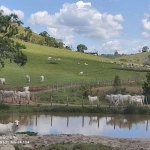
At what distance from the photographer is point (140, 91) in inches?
1629

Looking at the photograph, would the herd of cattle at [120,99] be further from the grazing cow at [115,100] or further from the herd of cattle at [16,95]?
the herd of cattle at [16,95]

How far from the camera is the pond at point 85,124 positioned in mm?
24688

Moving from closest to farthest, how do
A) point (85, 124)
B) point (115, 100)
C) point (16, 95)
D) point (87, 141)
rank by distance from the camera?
point (87, 141) → point (85, 124) → point (115, 100) → point (16, 95)

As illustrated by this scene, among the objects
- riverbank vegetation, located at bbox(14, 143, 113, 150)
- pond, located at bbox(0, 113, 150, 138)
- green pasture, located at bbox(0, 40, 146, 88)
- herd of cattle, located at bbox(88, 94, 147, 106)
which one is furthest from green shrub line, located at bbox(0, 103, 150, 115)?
riverbank vegetation, located at bbox(14, 143, 113, 150)

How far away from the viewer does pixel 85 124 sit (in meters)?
27.9

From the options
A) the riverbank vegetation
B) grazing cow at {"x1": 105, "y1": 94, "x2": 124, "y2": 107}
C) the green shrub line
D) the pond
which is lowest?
the pond

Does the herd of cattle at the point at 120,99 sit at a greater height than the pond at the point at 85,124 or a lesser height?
greater

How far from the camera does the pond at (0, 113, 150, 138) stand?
2469 centimetres

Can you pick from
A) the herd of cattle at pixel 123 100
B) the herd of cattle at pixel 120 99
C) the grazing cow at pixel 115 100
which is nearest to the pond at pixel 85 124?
the herd of cattle at pixel 123 100

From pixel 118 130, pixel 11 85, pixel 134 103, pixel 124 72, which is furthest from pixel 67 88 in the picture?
pixel 124 72

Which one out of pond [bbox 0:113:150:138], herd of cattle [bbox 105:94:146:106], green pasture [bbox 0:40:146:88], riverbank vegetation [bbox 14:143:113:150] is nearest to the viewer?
riverbank vegetation [bbox 14:143:113:150]

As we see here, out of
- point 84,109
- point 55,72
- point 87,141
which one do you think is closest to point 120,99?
point 84,109

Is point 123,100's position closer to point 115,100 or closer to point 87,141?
point 115,100

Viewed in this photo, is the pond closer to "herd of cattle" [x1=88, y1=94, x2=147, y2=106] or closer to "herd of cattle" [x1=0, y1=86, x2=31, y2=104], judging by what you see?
"herd of cattle" [x1=88, y1=94, x2=147, y2=106]
